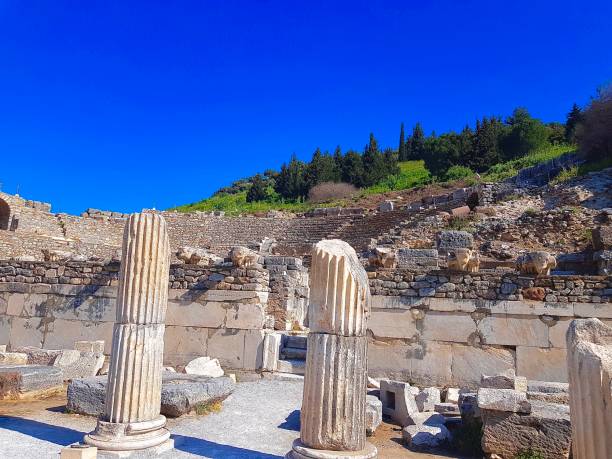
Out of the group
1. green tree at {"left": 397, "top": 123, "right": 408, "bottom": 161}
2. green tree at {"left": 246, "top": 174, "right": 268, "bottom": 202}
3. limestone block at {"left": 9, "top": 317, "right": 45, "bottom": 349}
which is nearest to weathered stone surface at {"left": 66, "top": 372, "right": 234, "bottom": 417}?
limestone block at {"left": 9, "top": 317, "right": 45, "bottom": 349}

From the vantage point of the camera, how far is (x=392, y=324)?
904cm

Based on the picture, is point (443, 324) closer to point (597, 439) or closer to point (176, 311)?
point (176, 311)

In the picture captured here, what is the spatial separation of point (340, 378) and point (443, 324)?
15.2ft

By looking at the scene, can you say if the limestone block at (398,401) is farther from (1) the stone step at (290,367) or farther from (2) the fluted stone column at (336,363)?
(2) the fluted stone column at (336,363)

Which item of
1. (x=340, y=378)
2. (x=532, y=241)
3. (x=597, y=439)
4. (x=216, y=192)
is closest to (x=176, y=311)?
(x=340, y=378)

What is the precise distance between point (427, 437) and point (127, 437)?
3779 mm

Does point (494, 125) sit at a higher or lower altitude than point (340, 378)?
higher

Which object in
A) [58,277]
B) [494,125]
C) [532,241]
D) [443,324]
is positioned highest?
[494,125]

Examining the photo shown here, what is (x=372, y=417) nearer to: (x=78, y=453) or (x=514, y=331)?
(x=514, y=331)

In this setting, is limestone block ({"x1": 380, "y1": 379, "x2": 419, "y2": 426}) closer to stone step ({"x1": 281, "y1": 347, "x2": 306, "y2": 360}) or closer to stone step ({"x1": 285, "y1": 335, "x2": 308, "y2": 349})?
stone step ({"x1": 281, "y1": 347, "x2": 306, "y2": 360})

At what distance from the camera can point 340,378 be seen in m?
4.72

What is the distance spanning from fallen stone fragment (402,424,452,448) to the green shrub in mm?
37527

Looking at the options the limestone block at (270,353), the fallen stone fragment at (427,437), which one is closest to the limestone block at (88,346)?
the limestone block at (270,353)

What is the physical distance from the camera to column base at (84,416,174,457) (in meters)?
5.23
